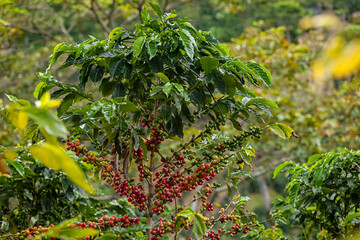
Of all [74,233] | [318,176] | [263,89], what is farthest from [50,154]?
[263,89]

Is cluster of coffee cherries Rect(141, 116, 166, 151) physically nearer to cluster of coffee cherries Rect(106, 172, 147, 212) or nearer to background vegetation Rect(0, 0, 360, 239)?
cluster of coffee cherries Rect(106, 172, 147, 212)

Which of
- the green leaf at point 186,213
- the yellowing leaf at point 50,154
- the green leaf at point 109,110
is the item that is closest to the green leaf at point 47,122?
the yellowing leaf at point 50,154

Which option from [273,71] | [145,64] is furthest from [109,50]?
[273,71]

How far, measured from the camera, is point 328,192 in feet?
5.30

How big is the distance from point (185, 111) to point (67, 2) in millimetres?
4351

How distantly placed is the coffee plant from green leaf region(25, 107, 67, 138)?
50.7 inches

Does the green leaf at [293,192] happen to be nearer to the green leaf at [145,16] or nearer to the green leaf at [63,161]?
the green leaf at [145,16]

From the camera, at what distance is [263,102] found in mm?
1249

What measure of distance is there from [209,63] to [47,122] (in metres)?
0.77

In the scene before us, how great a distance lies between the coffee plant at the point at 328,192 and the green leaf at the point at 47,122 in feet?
4.22

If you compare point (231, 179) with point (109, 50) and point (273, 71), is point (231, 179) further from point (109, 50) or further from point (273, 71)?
point (273, 71)

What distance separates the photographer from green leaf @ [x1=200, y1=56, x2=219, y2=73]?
44.9 inches

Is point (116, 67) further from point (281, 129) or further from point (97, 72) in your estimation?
point (281, 129)

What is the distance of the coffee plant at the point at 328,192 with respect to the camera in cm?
157
